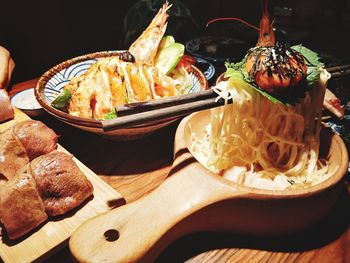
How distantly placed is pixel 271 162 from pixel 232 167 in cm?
19

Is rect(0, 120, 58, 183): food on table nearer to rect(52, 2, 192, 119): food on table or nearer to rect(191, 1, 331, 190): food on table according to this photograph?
rect(52, 2, 192, 119): food on table

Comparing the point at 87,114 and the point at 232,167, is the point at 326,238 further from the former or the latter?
the point at 87,114

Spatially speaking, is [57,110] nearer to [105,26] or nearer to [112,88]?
[112,88]

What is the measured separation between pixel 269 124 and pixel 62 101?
119 cm

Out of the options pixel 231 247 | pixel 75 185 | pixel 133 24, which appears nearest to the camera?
pixel 231 247

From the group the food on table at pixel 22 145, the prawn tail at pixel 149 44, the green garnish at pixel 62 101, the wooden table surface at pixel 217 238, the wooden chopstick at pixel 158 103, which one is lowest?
the wooden table surface at pixel 217 238

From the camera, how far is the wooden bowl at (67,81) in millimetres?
1620

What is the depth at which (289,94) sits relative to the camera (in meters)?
1.31

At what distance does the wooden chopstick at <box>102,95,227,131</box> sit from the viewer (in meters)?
1.04

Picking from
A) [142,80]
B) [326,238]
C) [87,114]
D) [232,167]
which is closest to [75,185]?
[87,114]

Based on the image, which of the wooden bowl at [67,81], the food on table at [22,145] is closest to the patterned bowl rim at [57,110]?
the wooden bowl at [67,81]

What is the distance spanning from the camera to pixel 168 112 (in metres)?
1.13

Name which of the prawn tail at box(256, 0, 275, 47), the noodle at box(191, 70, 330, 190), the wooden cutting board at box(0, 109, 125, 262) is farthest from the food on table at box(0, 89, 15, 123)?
the prawn tail at box(256, 0, 275, 47)

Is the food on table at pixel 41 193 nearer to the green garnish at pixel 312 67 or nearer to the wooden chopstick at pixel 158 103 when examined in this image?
the wooden chopstick at pixel 158 103
